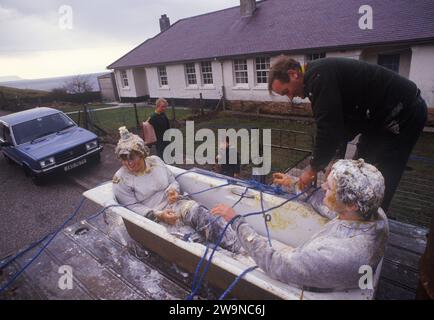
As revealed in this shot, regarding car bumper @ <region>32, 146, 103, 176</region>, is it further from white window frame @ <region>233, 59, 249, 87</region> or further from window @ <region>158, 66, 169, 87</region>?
window @ <region>158, 66, 169, 87</region>

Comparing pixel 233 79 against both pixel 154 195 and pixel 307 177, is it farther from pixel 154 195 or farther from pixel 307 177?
pixel 307 177

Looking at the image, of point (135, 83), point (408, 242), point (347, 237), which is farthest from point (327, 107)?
point (135, 83)

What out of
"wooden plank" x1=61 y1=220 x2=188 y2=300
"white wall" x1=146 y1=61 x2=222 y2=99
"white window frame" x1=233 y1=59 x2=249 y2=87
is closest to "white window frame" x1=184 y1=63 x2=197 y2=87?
"white wall" x1=146 y1=61 x2=222 y2=99

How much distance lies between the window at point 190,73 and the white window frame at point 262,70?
4.30 m

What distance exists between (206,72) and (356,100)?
14.2 meters

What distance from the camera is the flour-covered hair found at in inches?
66.2

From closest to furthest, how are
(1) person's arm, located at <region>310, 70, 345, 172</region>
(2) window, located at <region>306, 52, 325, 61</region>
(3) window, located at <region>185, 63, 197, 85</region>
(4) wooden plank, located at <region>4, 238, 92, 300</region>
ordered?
(1) person's arm, located at <region>310, 70, 345, 172</region>, (4) wooden plank, located at <region>4, 238, 92, 300</region>, (2) window, located at <region>306, 52, 325, 61</region>, (3) window, located at <region>185, 63, 197, 85</region>

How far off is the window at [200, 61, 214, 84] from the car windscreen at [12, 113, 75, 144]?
9.76m

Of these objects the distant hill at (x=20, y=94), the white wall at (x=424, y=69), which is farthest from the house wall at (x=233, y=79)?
the distant hill at (x=20, y=94)

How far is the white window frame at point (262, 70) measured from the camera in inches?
525

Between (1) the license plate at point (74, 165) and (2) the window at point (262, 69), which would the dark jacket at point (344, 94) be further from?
(2) the window at point (262, 69)

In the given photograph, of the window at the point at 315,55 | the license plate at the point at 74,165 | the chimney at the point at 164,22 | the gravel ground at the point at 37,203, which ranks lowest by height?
the gravel ground at the point at 37,203

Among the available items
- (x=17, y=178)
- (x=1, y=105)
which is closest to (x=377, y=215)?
(x=17, y=178)

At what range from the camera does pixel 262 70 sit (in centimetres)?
1355
